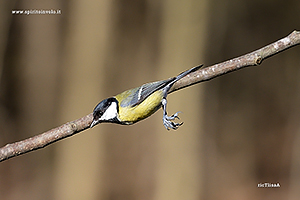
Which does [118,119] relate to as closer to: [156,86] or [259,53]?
[156,86]

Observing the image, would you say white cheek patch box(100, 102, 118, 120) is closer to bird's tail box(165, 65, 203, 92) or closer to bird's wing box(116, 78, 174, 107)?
bird's wing box(116, 78, 174, 107)

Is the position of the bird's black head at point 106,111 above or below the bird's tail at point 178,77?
below

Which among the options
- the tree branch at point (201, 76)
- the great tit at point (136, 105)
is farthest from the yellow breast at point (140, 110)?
the tree branch at point (201, 76)

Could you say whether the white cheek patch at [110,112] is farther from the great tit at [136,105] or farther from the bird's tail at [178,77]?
the bird's tail at [178,77]

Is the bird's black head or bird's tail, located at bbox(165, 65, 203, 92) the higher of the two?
bird's tail, located at bbox(165, 65, 203, 92)

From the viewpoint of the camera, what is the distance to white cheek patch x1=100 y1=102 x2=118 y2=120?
854 mm

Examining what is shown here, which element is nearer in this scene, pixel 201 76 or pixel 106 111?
pixel 201 76

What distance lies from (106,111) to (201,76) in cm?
32

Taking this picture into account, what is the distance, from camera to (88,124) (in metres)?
0.78

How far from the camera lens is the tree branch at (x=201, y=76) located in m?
0.68

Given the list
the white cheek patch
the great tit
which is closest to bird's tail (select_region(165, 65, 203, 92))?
the great tit

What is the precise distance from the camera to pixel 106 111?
0.87 m

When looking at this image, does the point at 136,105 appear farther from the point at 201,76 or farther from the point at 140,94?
the point at 201,76

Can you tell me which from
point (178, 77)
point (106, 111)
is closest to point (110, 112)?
point (106, 111)
